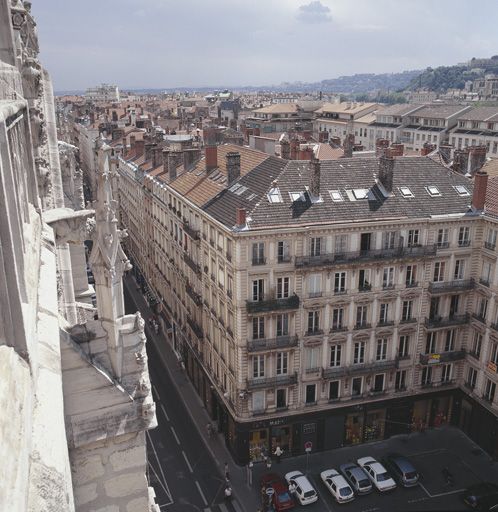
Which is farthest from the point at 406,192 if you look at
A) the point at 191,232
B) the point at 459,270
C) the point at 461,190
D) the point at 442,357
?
the point at 191,232

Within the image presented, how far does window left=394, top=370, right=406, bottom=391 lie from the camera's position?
43625 millimetres

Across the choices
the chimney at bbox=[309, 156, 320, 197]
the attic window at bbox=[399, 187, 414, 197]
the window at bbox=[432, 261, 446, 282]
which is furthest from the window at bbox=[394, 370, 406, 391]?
the chimney at bbox=[309, 156, 320, 197]

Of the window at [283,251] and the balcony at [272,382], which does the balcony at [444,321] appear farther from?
the window at [283,251]

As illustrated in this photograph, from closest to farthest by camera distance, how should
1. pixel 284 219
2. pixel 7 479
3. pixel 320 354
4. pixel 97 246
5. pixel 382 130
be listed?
pixel 7 479 → pixel 97 246 → pixel 284 219 → pixel 320 354 → pixel 382 130

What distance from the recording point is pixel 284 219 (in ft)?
125

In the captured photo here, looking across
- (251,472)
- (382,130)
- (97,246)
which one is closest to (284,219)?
(251,472)

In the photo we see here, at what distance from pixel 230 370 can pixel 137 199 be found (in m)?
39.5

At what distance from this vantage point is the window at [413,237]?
40.6 meters

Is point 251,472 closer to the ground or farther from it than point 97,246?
closer to the ground

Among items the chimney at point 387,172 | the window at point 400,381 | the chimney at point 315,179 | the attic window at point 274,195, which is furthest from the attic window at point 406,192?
the window at point 400,381

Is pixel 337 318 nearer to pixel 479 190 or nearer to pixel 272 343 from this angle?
pixel 272 343

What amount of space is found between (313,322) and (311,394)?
5.96m

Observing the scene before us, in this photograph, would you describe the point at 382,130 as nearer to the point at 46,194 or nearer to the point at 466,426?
the point at 466,426

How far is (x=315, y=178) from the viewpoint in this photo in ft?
130
